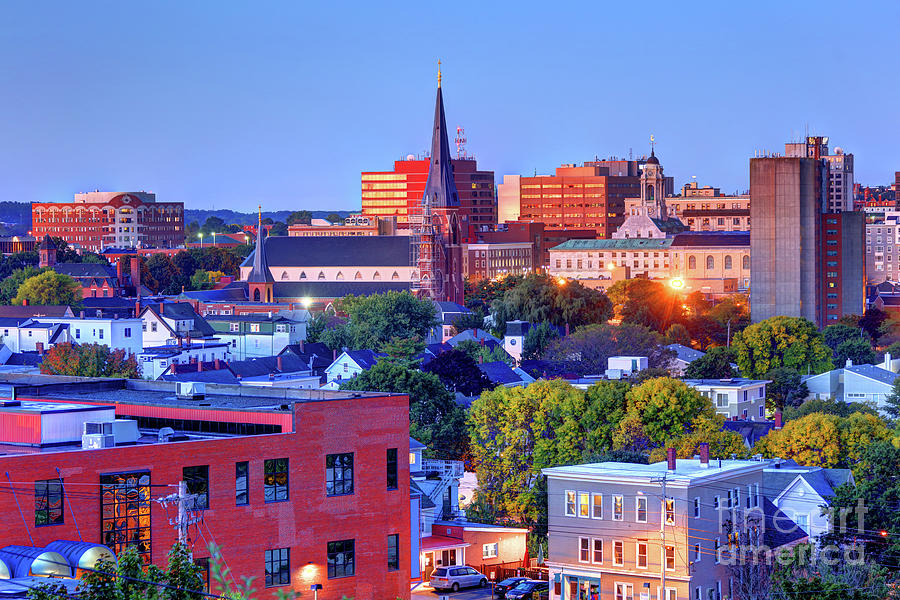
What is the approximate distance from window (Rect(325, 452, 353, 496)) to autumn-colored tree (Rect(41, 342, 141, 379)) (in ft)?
202

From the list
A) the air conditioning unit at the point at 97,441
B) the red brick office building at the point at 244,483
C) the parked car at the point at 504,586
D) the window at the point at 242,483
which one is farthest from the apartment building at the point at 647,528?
the air conditioning unit at the point at 97,441

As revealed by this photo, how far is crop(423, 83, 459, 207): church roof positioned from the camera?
186625 millimetres

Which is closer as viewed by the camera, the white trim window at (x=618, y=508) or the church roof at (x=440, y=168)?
the white trim window at (x=618, y=508)

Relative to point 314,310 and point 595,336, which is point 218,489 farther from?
Result: point 314,310

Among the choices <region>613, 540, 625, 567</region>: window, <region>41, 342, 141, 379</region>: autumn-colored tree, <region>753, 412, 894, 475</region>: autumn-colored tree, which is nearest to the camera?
<region>613, 540, 625, 567</region>: window

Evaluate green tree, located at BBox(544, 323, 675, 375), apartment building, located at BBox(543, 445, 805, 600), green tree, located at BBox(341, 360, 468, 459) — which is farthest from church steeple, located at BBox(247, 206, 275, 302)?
→ apartment building, located at BBox(543, 445, 805, 600)

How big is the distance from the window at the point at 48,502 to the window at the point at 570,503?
2531 cm

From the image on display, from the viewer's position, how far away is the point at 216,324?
14125 centimetres

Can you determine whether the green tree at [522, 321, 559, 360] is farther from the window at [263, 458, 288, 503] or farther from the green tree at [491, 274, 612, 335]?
the window at [263, 458, 288, 503]

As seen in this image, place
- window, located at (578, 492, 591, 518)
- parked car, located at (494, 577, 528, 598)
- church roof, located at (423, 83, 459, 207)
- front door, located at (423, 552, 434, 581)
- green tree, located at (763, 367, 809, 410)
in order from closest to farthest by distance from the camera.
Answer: window, located at (578, 492, 591, 518), parked car, located at (494, 577, 528, 598), front door, located at (423, 552, 434, 581), green tree, located at (763, 367, 809, 410), church roof, located at (423, 83, 459, 207)

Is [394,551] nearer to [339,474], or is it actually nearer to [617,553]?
[339,474]

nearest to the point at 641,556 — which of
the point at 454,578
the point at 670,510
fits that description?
the point at 670,510

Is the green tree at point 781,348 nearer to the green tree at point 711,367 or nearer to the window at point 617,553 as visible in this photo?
the green tree at point 711,367

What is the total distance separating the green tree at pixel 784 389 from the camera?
113 meters
